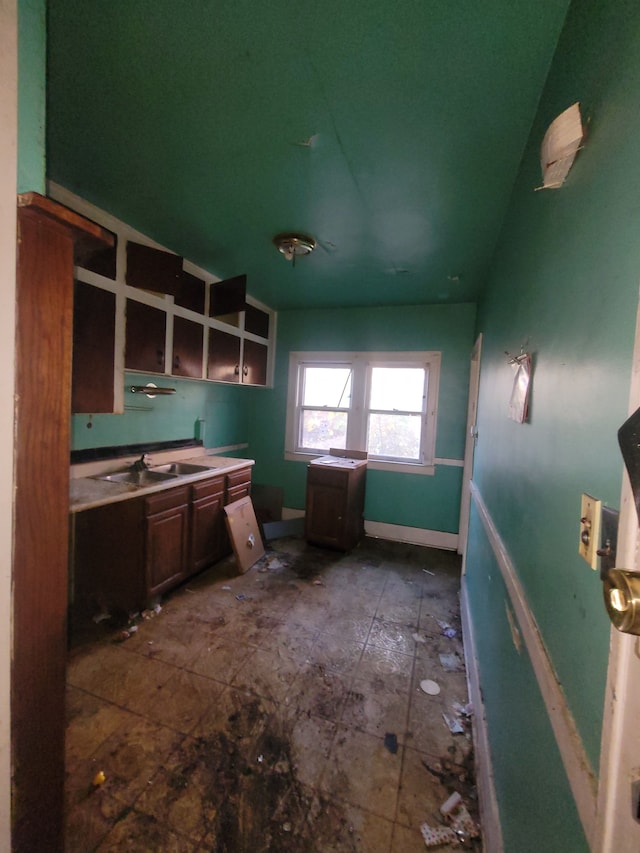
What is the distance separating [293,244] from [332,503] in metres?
2.34

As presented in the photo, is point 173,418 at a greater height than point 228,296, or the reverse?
point 228,296

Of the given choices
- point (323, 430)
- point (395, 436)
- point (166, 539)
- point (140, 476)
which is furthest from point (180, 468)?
point (395, 436)

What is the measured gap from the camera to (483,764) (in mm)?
1342

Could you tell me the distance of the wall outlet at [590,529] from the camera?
591 millimetres

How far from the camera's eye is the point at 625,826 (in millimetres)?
441

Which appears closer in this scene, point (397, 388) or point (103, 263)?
point (103, 263)

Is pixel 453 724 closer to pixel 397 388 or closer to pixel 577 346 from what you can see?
pixel 577 346

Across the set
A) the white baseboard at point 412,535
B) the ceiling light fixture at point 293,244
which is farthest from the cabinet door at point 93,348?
the white baseboard at point 412,535

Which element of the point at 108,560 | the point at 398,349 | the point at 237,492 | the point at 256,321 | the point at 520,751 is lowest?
the point at 108,560

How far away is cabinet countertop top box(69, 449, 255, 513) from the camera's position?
1908 mm

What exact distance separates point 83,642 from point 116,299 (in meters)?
2.14

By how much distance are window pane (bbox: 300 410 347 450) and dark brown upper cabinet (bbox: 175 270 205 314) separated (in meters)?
1.81

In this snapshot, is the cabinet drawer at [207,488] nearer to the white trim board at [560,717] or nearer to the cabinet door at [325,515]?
the cabinet door at [325,515]

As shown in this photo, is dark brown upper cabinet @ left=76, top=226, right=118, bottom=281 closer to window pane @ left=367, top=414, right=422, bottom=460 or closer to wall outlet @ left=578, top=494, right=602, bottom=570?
wall outlet @ left=578, top=494, right=602, bottom=570
